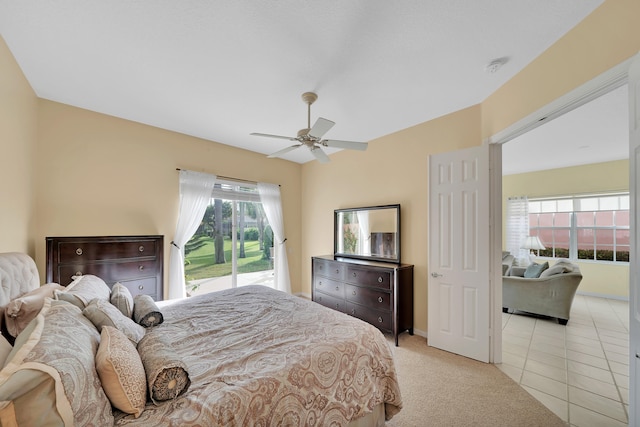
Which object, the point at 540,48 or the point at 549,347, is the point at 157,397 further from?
the point at 549,347

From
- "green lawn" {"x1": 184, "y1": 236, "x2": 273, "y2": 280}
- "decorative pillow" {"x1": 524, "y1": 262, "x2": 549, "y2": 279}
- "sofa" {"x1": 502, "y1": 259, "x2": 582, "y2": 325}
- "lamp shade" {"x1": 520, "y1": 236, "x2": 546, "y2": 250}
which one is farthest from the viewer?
"lamp shade" {"x1": 520, "y1": 236, "x2": 546, "y2": 250}

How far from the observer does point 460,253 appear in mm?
2789

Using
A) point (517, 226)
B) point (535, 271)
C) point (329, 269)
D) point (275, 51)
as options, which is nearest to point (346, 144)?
point (275, 51)

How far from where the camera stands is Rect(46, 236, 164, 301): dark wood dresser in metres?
2.48

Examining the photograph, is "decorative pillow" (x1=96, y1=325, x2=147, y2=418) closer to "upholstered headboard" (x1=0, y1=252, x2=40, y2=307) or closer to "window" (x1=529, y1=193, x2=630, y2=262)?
"upholstered headboard" (x1=0, y1=252, x2=40, y2=307)

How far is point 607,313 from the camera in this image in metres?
4.08

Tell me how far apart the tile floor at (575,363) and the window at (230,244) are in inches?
148

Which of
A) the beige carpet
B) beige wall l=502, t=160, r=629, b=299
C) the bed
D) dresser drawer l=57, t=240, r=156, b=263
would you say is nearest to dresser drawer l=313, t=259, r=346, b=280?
the beige carpet

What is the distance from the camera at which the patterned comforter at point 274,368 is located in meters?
1.10

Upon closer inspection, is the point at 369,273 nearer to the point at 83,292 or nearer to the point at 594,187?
the point at 83,292

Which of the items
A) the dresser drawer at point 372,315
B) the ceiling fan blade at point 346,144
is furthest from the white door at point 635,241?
the dresser drawer at point 372,315

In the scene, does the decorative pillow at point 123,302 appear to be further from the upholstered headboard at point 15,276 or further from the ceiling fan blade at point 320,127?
Answer: the ceiling fan blade at point 320,127

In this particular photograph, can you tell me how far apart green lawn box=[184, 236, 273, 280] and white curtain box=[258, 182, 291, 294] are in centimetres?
41

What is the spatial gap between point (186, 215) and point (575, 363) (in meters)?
4.93
